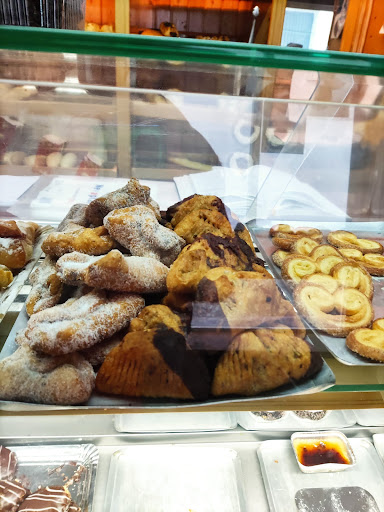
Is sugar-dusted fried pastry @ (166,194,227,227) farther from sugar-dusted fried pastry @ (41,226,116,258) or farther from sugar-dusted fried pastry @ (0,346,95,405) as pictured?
sugar-dusted fried pastry @ (0,346,95,405)

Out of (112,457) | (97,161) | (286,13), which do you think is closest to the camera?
(112,457)

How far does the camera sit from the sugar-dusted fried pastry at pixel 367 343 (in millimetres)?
888

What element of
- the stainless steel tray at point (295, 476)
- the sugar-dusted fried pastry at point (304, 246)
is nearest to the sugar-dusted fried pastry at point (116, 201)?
the sugar-dusted fried pastry at point (304, 246)

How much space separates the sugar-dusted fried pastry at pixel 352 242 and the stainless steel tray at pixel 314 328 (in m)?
0.07

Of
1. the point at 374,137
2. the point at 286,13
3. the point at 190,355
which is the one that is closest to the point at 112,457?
the point at 190,355

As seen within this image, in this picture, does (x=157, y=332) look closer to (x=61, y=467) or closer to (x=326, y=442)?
(x=61, y=467)

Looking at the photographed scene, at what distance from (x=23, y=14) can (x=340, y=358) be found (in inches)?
39.8

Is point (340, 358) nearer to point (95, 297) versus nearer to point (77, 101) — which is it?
point (95, 297)

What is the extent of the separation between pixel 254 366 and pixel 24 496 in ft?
3.23

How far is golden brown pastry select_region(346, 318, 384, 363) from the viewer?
889 millimetres

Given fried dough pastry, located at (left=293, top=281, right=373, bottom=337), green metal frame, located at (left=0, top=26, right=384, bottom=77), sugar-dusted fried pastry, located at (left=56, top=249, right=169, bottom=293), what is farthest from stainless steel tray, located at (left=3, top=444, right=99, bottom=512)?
green metal frame, located at (left=0, top=26, right=384, bottom=77)

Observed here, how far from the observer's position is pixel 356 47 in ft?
11.1

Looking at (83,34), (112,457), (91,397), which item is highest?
(83,34)

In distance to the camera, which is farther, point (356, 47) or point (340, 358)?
point (356, 47)
